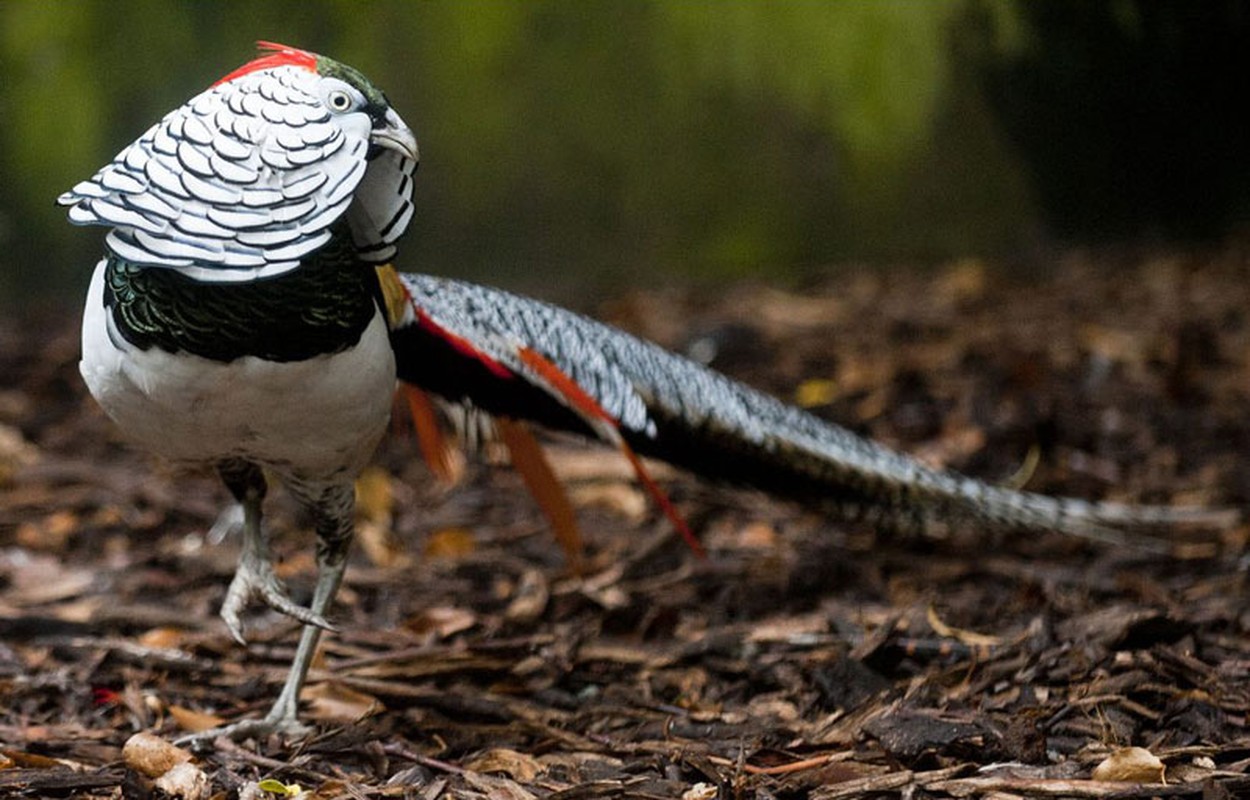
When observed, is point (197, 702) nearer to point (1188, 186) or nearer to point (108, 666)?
point (108, 666)

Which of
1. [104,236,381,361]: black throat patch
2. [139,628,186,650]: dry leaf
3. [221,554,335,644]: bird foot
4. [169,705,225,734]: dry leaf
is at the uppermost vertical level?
[104,236,381,361]: black throat patch

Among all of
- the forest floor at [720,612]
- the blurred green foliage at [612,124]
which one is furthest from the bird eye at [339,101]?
the blurred green foliage at [612,124]

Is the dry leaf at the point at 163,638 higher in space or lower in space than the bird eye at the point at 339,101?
lower

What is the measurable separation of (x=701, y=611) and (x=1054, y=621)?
108 cm

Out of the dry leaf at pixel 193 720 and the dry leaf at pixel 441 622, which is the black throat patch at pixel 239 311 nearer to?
the dry leaf at pixel 193 720

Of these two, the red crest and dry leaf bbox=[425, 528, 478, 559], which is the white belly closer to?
the red crest

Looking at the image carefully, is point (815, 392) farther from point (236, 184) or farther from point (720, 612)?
point (236, 184)

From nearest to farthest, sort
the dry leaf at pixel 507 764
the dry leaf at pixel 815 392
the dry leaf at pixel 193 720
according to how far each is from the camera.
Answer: the dry leaf at pixel 507 764, the dry leaf at pixel 193 720, the dry leaf at pixel 815 392

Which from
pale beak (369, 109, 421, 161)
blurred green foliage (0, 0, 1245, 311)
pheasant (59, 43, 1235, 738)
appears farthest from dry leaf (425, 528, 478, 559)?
blurred green foliage (0, 0, 1245, 311)

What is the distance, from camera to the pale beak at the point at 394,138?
270 cm

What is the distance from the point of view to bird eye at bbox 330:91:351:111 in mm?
2668

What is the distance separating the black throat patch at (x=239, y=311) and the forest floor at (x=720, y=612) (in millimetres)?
920

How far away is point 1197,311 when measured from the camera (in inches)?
269

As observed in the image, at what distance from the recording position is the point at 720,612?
4.29 metres
